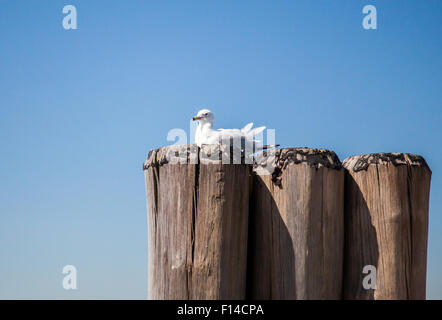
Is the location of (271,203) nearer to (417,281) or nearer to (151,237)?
(151,237)

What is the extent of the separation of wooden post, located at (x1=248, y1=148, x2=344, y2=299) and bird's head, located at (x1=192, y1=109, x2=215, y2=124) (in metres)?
3.91

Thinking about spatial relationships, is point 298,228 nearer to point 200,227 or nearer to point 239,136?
point 200,227

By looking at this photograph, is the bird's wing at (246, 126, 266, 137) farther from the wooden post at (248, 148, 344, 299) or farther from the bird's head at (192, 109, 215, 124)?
the bird's head at (192, 109, 215, 124)

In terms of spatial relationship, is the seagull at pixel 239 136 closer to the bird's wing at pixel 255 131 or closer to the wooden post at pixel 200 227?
the bird's wing at pixel 255 131

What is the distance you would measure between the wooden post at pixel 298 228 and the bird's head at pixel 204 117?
12.8ft

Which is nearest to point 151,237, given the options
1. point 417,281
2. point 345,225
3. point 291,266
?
→ point 291,266

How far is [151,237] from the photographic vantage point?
145 inches

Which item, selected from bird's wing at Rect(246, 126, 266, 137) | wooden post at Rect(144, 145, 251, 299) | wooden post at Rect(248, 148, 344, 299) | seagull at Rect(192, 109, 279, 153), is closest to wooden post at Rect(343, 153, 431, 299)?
wooden post at Rect(248, 148, 344, 299)

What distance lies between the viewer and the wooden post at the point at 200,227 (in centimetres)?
330

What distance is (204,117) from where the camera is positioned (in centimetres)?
756

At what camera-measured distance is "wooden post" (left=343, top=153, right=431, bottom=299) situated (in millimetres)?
3729

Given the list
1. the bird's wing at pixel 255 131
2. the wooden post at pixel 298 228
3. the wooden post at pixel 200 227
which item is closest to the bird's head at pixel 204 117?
the bird's wing at pixel 255 131

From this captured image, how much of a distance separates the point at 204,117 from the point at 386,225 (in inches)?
168
